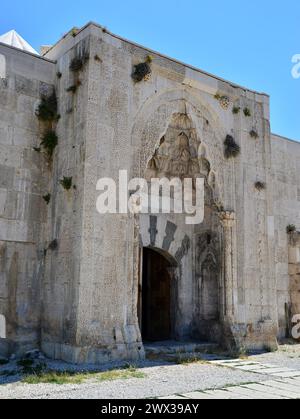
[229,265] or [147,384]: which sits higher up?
[229,265]

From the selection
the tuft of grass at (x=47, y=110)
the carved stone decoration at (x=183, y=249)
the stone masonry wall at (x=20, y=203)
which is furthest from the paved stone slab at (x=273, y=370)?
the tuft of grass at (x=47, y=110)

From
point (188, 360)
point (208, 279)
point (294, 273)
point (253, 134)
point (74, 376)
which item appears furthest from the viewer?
point (294, 273)

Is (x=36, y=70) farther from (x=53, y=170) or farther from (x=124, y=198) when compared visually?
(x=124, y=198)

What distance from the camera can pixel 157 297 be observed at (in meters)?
11.4

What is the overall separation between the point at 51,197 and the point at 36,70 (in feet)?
8.40

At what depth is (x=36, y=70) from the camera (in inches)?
373

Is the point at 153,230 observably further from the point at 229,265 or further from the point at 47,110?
the point at 47,110

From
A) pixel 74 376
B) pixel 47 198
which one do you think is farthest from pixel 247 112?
pixel 74 376

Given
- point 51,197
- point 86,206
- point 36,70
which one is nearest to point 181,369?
point 86,206

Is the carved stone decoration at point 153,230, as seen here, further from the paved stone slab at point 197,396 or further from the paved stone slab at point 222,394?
the paved stone slab at point 197,396

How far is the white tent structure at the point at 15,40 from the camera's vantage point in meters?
12.5

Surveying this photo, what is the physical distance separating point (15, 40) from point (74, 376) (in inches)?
371

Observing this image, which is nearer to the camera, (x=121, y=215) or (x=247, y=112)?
(x=121, y=215)

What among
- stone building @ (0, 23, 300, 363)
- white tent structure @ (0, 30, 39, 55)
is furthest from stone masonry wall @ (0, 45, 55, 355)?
white tent structure @ (0, 30, 39, 55)
